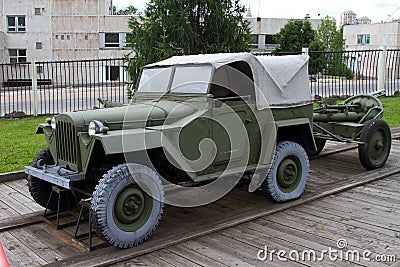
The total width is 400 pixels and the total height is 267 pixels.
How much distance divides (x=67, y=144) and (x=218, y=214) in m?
2.06

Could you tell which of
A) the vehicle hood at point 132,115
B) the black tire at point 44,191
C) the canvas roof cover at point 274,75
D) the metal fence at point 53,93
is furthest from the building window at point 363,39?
the black tire at point 44,191

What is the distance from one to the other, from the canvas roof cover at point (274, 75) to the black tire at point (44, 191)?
1952mm

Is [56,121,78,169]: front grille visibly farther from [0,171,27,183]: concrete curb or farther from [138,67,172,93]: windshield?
[0,171,27,183]: concrete curb

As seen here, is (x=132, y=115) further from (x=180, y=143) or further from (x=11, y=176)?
(x=11, y=176)

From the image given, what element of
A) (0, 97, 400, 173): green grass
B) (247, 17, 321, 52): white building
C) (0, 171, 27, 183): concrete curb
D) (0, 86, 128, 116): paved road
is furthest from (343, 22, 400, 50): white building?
(0, 171, 27, 183): concrete curb

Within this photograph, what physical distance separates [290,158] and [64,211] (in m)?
3.06

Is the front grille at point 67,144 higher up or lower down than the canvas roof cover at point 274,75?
lower down

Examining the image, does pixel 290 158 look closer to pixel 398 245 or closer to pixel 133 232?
pixel 398 245

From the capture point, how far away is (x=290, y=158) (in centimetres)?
670

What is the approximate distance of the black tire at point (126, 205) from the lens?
4867 millimetres

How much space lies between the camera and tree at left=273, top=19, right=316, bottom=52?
36312 mm

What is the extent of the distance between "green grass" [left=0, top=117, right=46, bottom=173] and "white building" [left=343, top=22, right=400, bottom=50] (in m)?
40.0

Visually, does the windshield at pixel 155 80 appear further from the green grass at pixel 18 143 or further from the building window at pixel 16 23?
the building window at pixel 16 23

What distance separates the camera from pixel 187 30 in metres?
10.8
